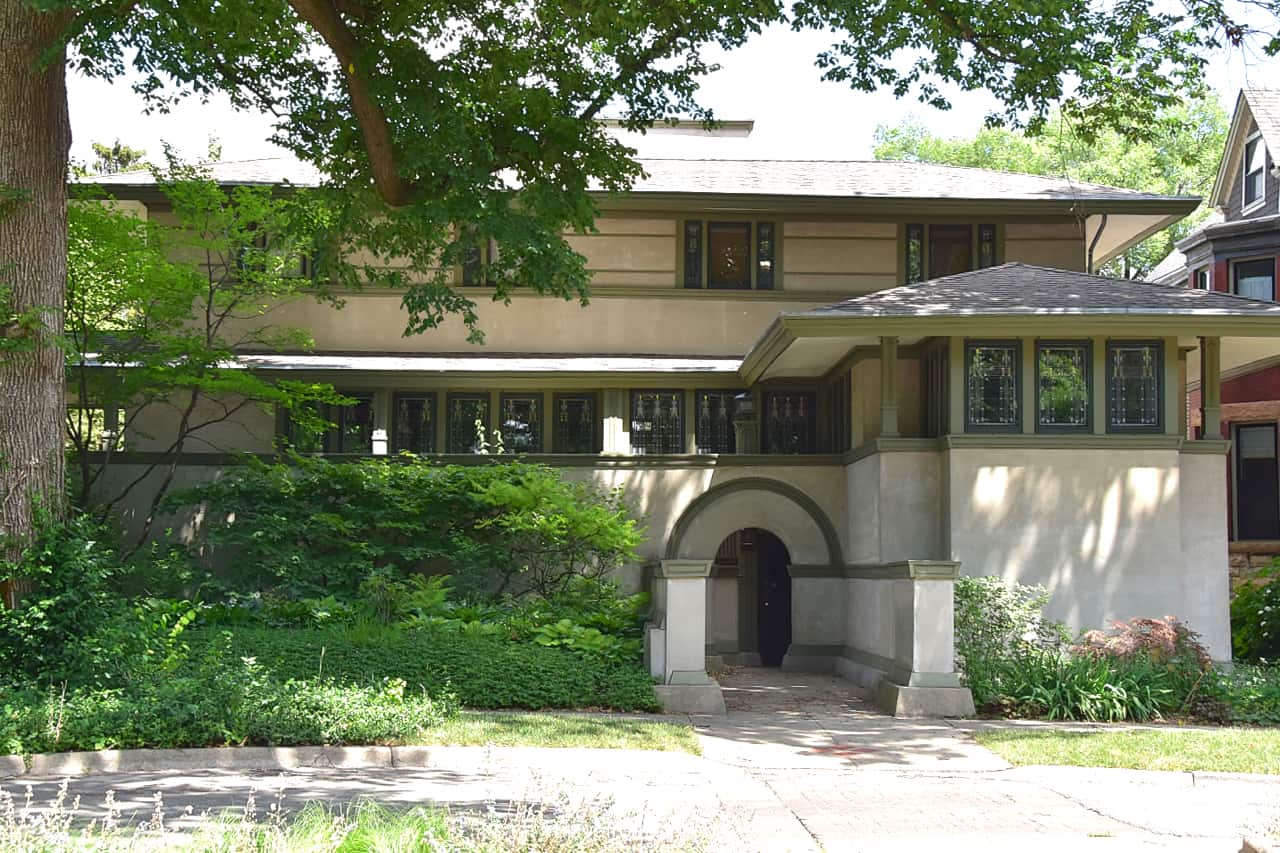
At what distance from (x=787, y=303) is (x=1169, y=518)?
7616 mm

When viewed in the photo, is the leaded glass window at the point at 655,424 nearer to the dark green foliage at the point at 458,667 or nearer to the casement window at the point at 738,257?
the casement window at the point at 738,257

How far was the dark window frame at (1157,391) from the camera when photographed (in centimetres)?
1741

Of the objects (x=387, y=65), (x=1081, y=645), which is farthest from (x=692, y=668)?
(x=387, y=65)

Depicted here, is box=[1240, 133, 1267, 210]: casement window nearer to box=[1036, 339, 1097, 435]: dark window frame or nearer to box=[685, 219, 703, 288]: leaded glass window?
box=[685, 219, 703, 288]: leaded glass window

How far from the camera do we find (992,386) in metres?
17.5

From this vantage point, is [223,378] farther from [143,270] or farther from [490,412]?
[490,412]

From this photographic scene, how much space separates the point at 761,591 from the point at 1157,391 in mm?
9058

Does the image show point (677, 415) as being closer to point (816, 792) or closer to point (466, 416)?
point (466, 416)

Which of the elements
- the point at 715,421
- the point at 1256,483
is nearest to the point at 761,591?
the point at 715,421

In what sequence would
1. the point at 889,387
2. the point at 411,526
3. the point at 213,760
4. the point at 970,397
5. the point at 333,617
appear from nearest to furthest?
1. the point at 213,760
2. the point at 333,617
3. the point at 970,397
4. the point at 889,387
5. the point at 411,526

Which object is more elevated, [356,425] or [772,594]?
[356,425]

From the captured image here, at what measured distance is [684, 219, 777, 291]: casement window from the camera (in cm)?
2280

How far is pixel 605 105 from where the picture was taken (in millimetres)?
16547

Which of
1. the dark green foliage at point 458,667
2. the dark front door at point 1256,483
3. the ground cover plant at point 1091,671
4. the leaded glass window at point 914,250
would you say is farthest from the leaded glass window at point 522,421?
the dark front door at point 1256,483
